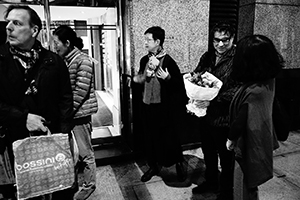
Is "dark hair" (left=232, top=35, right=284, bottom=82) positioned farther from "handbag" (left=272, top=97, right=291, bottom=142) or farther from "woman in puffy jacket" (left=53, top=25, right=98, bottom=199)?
"woman in puffy jacket" (left=53, top=25, right=98, bottom=199)

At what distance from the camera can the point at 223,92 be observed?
292cm

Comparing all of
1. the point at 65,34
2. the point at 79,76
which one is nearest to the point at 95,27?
the point at 65,34

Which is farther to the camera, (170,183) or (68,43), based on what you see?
(170,183)

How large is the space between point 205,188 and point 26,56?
9.14ft

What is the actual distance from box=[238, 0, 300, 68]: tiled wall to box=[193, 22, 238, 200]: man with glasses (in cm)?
270

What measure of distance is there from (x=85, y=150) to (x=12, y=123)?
4.07 feet

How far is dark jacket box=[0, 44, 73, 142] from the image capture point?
80.4 inches

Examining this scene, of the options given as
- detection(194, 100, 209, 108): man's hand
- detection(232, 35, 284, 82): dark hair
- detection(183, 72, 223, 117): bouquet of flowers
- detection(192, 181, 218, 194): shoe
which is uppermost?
detection(232, 35, 284, 82): dark hair

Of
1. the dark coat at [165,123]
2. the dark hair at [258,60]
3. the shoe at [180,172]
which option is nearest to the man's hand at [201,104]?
the dark coat at [165,123]

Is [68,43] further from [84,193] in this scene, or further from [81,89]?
[84,193]

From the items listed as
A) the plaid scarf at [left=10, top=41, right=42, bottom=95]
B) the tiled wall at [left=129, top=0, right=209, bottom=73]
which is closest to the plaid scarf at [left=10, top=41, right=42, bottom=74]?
the plaid scarf at [left=10, top=41, right=42, bottom=95]

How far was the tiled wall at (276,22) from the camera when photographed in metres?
5.24

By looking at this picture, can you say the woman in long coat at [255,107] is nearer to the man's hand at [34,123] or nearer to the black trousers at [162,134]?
the black trousers at [162,134]

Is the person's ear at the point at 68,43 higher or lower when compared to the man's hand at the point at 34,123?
higher
